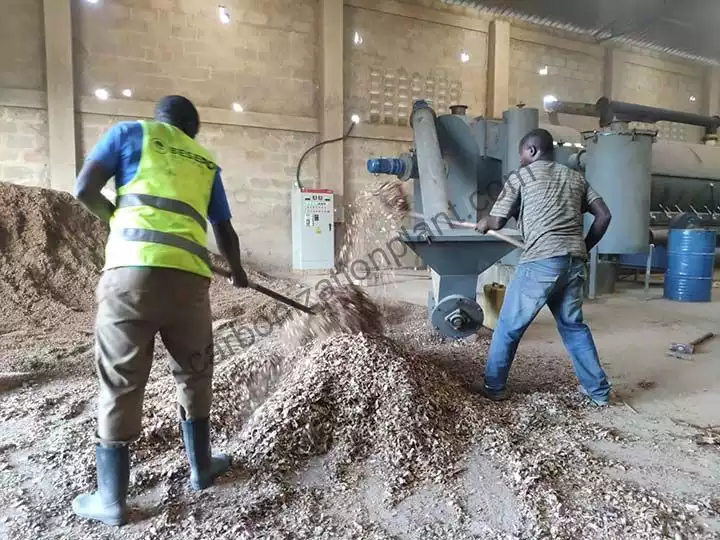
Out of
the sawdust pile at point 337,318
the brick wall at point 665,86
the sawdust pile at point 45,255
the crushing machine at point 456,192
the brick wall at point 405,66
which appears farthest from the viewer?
the brick wall at point 665,86

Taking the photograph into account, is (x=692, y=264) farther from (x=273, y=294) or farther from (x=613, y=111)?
(x=273, y=294)

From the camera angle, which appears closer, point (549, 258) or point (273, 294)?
point (273, 294)

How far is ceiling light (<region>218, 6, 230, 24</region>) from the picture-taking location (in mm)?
7395

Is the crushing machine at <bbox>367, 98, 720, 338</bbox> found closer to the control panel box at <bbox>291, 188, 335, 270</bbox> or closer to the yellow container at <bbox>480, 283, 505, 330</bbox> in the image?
the yellow container at <bbox>480, 283, 505, 330</bbox>

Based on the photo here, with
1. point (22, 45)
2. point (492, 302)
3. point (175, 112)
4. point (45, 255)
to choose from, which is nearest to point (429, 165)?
point (492, 302)

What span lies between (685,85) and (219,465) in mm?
12637

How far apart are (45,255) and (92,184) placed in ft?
13.5

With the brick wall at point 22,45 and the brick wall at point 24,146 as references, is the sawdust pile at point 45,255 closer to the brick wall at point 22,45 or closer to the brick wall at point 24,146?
the brick wall at point 24,146

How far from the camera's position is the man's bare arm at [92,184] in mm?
1518

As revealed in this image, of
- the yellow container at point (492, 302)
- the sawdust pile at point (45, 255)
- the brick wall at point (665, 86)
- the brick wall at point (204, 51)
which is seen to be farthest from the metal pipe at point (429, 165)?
the brick wall at point (665, 86)

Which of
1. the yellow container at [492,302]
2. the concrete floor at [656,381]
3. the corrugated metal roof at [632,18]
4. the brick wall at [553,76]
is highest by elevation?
the corrugated metal roof at [632,18]

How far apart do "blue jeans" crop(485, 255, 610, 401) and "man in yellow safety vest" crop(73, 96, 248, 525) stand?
5.03 ft

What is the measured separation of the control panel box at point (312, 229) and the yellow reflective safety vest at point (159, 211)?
616 centimetres

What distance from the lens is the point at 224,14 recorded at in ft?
24.3
